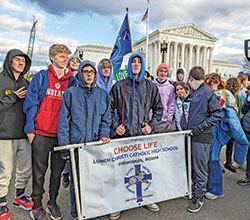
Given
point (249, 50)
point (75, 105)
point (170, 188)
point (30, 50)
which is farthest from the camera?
point (30, 50)

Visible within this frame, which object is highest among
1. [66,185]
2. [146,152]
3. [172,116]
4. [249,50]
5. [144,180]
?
[249,50]

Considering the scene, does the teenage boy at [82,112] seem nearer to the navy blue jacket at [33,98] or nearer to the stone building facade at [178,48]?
the navy blue jacket at [33,98]

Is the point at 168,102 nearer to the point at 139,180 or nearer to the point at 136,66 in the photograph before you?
the point at 136,66

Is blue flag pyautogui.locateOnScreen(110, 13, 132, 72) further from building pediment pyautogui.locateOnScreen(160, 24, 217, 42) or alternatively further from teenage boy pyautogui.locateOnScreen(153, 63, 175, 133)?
building pediment pyautogui.locateOnScreen(160, 24, 217, 42)

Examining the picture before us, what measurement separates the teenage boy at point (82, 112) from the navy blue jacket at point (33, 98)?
36cm

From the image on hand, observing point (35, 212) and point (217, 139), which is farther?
point (217, 139)

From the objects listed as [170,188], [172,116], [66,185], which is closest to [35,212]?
[66,185]

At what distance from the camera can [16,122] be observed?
268 centimetres

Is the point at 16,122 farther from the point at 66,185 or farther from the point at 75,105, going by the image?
the point at 66,185

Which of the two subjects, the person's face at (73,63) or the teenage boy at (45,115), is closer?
the teenage boy at (45,115)

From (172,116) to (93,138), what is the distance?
163 centimetres

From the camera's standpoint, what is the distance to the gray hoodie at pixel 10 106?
8.45ft

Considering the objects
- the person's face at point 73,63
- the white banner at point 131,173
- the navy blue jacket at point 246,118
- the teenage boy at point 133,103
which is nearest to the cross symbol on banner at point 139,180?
the white banner at point 131,173

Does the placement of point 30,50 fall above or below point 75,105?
above
